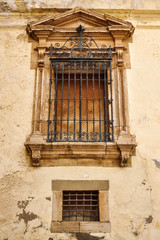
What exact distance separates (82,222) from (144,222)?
107 centimetres

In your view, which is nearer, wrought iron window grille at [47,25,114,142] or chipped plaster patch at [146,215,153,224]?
chipped plaster patch at [146,215,153,224]

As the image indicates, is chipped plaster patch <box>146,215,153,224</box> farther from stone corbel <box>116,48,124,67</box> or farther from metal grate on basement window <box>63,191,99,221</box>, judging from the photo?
stone corbel <box>116,48,124,67</box>

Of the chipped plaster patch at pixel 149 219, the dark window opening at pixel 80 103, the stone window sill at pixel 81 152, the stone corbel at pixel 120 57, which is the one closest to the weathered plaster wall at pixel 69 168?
the chipped plaster patch at pixel 149 219

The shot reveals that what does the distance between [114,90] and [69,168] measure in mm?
1828

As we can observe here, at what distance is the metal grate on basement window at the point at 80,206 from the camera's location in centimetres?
450

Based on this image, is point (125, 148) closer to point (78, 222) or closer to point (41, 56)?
point (78, 222)

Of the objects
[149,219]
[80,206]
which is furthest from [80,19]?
[149,219]

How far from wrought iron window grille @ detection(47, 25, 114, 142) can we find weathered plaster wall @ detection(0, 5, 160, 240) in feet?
1.58

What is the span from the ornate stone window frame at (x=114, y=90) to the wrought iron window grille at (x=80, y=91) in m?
0.15

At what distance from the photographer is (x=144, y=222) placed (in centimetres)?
430

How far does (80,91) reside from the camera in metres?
4.99

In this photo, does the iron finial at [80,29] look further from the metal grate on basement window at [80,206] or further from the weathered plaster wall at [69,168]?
the metal grate on basement window at [80,206]

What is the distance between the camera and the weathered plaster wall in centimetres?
429

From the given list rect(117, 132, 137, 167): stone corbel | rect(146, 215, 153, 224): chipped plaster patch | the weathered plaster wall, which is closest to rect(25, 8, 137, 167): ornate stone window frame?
rect(117, 132, 137, 167): stone corbel
